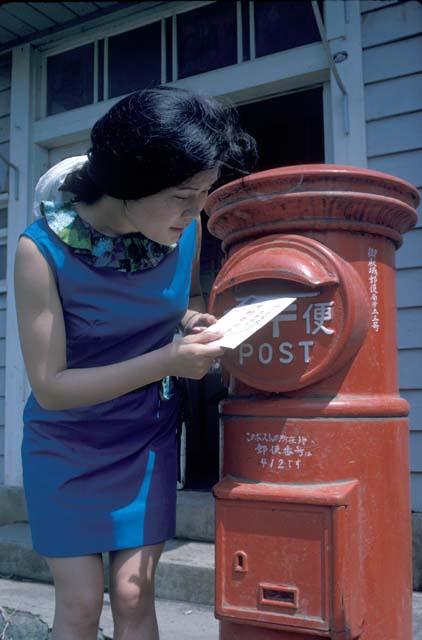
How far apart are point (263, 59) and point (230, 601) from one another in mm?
3338

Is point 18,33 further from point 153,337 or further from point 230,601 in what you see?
point 230,601

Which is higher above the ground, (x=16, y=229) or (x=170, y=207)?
(x=16, y=229)

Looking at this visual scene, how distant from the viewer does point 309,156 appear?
594 cm

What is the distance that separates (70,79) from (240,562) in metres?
4.27

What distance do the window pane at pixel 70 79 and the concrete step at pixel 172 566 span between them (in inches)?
122

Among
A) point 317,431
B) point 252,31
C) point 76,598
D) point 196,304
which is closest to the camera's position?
point 76,598

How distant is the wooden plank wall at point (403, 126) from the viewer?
3.36 m

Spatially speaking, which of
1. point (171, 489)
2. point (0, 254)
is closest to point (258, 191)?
point (171, 489)

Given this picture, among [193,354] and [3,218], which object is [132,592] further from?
[3,218]

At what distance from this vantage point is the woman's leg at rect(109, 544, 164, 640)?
1.55m

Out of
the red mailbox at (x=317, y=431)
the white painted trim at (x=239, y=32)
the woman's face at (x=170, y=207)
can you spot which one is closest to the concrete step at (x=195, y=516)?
the red mailbox at (x=317, y=431)

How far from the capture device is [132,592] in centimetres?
154

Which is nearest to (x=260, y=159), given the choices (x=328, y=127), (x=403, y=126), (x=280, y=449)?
(x=328, y=127)

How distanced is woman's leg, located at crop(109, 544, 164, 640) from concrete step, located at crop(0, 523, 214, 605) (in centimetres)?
162
